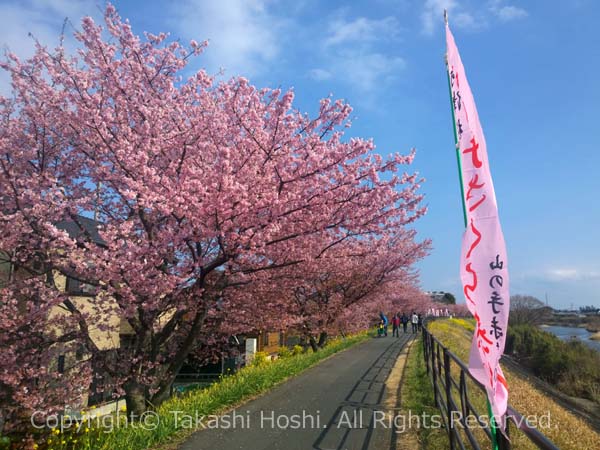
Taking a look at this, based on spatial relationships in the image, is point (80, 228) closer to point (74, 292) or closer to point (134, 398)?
point (74, 292)

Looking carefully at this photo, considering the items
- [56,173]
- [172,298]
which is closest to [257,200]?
A: [172,298]

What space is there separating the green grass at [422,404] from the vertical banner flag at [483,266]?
2.87m

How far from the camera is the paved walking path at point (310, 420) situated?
18.1 feet

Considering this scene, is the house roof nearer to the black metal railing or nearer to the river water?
the black metal railing

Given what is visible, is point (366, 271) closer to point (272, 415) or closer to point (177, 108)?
point (272, 415)

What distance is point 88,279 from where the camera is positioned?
6695 millimetres

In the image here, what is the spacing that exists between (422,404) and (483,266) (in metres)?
5.24

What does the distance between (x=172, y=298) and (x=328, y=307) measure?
986cm

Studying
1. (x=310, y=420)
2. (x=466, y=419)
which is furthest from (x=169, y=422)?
(x=466, y=419)

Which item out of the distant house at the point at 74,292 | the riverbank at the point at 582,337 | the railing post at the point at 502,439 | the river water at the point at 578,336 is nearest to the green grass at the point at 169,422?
the distant house at the point at 74,292

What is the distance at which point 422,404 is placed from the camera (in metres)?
7.31

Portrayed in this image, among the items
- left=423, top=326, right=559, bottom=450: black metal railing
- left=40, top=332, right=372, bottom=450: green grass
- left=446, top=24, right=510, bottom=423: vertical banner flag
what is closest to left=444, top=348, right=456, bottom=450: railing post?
left=423, top=326, right=559, bottom=450: black metal railing

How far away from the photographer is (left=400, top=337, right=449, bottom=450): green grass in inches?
215

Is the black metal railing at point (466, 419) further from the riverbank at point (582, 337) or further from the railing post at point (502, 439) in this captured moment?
the riverbank at point (582, 337)
